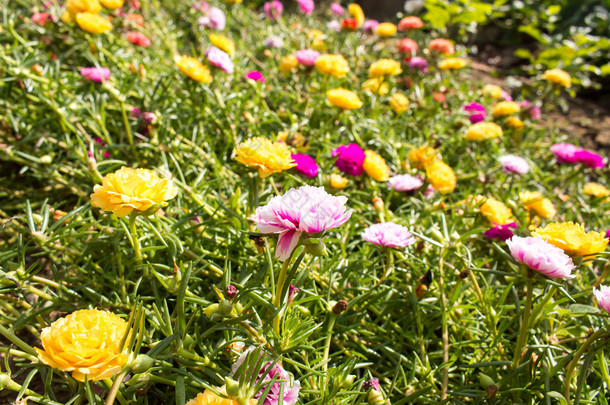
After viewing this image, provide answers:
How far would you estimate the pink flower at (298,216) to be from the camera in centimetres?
67

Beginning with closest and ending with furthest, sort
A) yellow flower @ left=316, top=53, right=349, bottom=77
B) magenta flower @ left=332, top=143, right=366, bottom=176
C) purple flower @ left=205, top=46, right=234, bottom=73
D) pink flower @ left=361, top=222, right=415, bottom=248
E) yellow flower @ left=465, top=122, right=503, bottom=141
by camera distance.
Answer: pink flower @ left=361, top=222, right=415, bottom=248
magenta flower @ left=332, top=143, right=366, bottom=176
purple flower @ left=205, top=46, right=234, bottom=73
yellow flower @ left=316, top=53, right=349, bottom=77
yellow flower @ left=465, top=122, right=503, bottom=141

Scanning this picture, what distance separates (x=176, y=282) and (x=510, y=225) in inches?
39.0

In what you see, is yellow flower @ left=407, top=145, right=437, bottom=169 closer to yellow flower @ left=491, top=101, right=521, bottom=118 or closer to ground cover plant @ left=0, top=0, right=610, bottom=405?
ground cover plant @ left=0, top=0, right=610, bottom=405

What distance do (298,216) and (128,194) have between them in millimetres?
356

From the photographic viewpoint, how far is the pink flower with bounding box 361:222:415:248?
103 cm

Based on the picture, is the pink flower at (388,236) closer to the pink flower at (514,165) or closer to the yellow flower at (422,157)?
the yellow flower at (422,157)

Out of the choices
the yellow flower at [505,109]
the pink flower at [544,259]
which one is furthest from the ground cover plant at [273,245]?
the yellow flower at [505,109]

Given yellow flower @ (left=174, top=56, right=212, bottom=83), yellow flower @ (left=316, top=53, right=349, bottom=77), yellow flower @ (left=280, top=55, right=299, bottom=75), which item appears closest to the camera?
yellow flower @ (left=174, top=56, right=212, bottom=83)

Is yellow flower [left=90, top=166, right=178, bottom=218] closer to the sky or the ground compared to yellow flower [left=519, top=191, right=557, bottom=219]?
closer to the sky

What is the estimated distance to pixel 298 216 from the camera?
2.24 feet

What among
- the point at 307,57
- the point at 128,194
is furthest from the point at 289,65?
the point at 128,194

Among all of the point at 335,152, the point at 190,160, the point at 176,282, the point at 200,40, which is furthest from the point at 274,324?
the point at 200,40

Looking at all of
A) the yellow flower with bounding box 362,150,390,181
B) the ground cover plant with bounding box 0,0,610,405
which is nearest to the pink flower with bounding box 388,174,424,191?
the ground cover plant with bounding box 0,0,610,405

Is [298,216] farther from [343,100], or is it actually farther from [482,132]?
[482,132]
